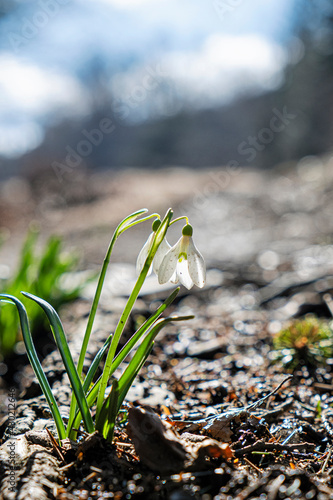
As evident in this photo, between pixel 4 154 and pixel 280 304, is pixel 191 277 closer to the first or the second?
pixel 280 304

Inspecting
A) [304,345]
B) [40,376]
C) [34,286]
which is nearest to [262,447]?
[40,376]

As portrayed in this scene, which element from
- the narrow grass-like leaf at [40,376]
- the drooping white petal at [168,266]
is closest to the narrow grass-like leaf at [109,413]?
the narrow grass-like leaf at [40,376]

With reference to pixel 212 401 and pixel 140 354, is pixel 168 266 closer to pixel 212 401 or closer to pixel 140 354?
pixel 140 354

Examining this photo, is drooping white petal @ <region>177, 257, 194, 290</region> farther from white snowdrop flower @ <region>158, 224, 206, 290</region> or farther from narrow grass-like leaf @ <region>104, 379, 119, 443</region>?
narrow grass-like leaf @ <region>104, 379, 119, 443</region>

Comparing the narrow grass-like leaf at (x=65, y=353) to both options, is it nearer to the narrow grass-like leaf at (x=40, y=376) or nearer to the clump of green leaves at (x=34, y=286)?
the narrow grass-like leaf at (x=40, y=376)

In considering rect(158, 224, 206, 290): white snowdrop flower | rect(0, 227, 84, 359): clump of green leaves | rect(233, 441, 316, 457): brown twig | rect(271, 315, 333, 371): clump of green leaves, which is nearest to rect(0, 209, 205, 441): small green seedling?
rect(158, 224, 206, 290): white snowdrop flower
